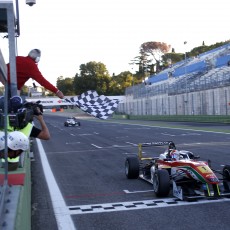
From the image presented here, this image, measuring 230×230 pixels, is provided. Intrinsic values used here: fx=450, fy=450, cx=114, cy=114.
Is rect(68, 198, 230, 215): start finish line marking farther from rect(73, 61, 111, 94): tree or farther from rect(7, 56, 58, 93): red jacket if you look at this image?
rect(73, 61, 111, 94): tree

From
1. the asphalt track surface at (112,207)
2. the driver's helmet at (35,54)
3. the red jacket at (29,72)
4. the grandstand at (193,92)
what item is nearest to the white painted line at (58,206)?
the asphalt track surface at (112,207)

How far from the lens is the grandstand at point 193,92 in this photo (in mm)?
47281

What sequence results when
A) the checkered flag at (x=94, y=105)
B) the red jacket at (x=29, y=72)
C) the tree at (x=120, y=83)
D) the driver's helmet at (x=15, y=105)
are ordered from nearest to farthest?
the driver's helmet at (x=15, y=105), the red jacket at (x=29, y=72), the checkered flag at (x=94, y=105), the tree at (x=120, y=83)

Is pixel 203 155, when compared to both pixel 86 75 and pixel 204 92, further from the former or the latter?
pixel 86 75

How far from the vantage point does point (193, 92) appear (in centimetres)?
5312

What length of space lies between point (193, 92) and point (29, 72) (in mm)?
48262

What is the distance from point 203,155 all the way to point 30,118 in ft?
37.2

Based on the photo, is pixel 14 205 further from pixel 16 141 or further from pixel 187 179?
pixel 187 179

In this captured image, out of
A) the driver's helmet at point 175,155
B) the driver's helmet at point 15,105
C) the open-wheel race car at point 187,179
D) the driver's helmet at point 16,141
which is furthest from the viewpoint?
the driver's helmet at point 175,155

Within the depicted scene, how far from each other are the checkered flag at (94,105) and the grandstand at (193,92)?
38.2m

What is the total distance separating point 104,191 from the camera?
30.7ft

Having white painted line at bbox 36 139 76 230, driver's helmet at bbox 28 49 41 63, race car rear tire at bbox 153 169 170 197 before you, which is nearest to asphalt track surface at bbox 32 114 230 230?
white painted line at bbox 36 139 76 230

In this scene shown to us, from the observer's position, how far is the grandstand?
4728 cm

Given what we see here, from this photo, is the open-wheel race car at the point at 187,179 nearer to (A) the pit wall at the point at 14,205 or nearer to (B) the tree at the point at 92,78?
(A) the pit wall at the point at 14,205
